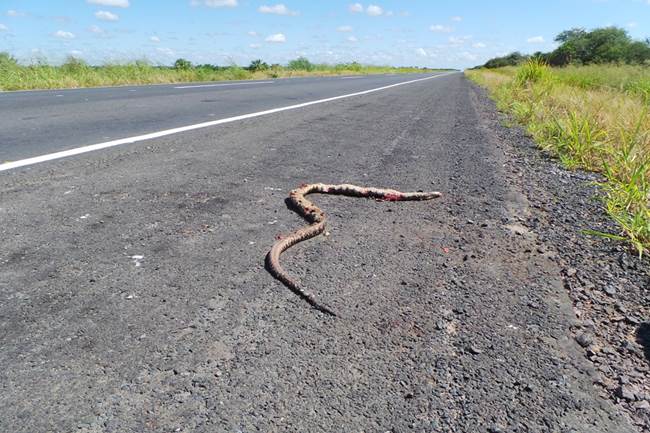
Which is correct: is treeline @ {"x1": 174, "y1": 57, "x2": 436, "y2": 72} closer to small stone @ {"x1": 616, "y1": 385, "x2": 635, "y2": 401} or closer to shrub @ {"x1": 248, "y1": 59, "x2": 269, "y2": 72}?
shrub @ {"x1": 248, "y1": 59, "x2": 269, "y2": 72}

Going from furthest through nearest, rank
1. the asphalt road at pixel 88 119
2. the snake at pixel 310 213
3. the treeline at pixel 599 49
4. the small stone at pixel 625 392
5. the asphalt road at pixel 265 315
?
the treeline at pixel 599 49, the asphalt road at pixel 88 119, the snake at pixel 310 213, the small stone at pixel 625 392, the asphalt road at pixel 265 315

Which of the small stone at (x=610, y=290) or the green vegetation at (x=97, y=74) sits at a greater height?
the green vegetation at (x=97, y=74)

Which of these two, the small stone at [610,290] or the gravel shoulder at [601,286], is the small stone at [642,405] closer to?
the gravel shoulder at [601,286]

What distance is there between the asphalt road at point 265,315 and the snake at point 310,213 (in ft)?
0.21

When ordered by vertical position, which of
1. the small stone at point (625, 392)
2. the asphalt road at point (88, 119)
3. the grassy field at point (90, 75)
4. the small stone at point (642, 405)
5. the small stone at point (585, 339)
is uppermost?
the grassy field at point (90, 75)

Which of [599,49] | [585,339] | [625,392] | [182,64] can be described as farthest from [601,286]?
[599,49]

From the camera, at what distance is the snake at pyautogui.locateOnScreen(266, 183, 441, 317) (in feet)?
7.83

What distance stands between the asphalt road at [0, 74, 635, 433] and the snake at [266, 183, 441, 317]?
6 cm

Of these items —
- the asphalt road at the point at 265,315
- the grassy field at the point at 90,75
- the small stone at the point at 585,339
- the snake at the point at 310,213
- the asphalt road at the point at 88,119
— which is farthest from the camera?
the grassy field at the point at 90,75

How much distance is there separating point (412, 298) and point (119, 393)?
141cm

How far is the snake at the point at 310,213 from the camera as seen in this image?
2.39 m

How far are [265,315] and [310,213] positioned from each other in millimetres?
1330

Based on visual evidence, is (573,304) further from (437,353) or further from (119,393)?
(119,393)

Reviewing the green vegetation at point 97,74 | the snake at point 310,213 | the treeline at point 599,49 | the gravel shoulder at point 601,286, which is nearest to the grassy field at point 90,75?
the green vegetation at point 97,74
